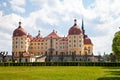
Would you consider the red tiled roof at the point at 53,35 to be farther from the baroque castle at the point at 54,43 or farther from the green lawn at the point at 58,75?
the green lawn at the point at 58,75

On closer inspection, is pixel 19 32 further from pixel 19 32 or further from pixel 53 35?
pixel 53 35

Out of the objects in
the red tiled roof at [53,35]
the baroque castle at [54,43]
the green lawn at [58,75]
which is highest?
the red tiled roof at [53,35]

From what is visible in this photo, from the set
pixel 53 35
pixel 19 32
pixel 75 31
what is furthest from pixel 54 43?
pixel 19 32

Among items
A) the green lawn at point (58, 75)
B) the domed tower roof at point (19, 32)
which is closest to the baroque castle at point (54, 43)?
the domed tower roof at point (19, 32)

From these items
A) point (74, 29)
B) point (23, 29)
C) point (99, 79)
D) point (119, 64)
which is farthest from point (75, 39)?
point (99, 79)

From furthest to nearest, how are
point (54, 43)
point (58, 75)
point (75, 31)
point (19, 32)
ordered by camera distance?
point (54, 43), point (19, 32), point (75, 31), point (58, 75)

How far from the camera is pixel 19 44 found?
141m

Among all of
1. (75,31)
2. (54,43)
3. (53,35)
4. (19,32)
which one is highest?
(19,32)

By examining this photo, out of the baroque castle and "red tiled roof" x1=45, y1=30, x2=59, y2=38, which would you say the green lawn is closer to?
the baroque castle

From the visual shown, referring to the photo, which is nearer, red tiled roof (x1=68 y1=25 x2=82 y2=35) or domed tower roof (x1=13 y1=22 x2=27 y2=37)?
red tiled roof (x1=68 y1=25 x2=82 y2=35)

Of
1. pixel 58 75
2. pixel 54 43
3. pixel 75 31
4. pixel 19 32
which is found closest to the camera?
pixel 58 75

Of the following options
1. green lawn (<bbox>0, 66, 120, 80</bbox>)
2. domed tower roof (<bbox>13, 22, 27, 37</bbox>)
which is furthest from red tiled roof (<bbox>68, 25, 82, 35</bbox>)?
green lawn (<bbox>0, 66, 120, 80</bbox>)

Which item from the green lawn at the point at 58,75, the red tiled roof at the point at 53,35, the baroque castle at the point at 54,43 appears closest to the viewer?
the green lawn at the point at 58,75

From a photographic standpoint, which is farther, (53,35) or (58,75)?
(53,35)
